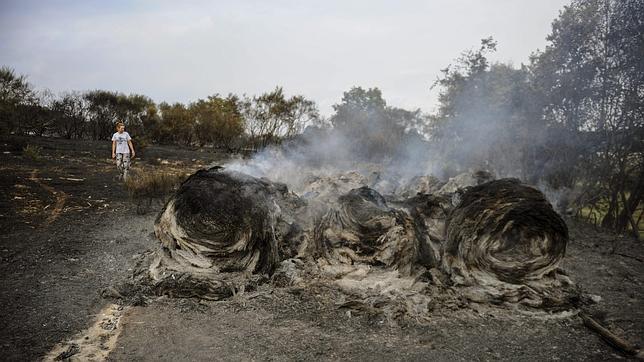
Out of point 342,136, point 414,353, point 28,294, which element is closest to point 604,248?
point 414,353

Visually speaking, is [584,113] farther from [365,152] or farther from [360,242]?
[365,152]

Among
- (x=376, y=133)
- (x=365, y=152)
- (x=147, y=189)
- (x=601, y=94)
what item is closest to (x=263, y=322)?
(x=147, y=189)

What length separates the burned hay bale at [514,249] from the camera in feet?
13.8

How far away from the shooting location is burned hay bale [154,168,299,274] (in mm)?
4551

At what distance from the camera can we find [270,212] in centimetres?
482

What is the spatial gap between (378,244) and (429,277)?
80 cm

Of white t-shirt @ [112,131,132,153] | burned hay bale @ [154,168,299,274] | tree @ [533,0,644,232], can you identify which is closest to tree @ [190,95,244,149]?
white t-shirt @ [112,131,132,153]

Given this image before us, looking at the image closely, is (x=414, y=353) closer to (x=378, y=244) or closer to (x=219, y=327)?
(x=378, y=244)

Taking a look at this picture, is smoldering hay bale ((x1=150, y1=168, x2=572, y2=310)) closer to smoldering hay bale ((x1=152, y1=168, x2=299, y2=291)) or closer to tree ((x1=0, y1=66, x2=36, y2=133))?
smoldering hay bale ((x1=152, y1=168, x2=299, y2=291))

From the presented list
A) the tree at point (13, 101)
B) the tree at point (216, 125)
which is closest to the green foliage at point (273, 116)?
the tree at point (216, 125)

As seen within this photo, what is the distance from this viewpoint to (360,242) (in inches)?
189

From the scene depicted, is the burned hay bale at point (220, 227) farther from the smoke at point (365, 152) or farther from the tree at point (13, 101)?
the tree at point (13, 101)

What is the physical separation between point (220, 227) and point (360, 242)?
1.92m

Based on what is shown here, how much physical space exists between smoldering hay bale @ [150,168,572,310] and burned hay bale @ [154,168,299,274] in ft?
0.04
